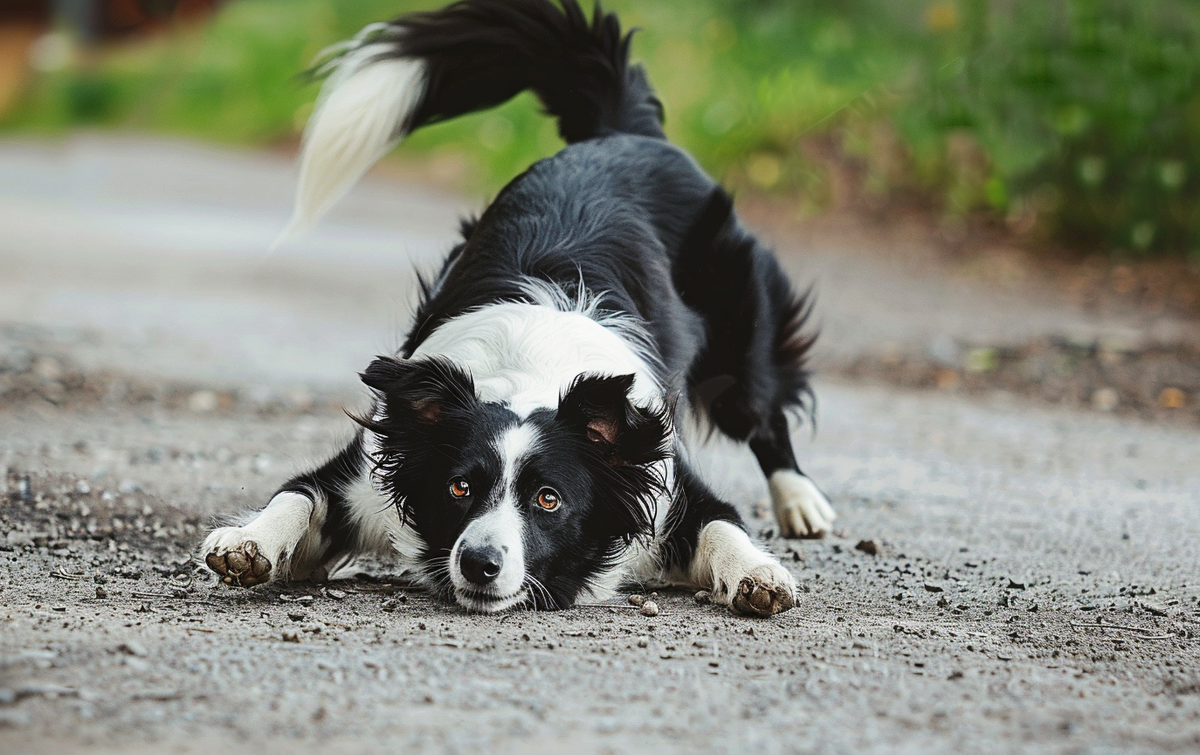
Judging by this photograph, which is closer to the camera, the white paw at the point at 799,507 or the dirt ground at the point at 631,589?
the dirt ground at the point at 631,589

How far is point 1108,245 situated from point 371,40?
6.96m

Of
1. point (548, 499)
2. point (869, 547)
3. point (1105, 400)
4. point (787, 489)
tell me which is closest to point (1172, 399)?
point (1105, 400)

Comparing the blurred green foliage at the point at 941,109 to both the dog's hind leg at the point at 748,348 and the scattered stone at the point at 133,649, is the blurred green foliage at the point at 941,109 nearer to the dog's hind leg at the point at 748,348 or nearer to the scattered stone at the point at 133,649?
the dog's hind leg at the point at 748,348

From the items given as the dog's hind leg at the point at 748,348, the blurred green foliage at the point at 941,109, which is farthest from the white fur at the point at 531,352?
the blurred green foliage at the point at 941,109

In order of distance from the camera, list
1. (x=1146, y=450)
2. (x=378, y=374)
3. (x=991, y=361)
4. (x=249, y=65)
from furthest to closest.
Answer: (x=249, y=65)
(x=991, y=361)
(x=1146, y=450)
(x=378, y=374)

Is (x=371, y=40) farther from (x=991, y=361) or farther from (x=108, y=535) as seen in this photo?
(x=991, y=361)

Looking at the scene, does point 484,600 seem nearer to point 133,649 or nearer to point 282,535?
point 282,535

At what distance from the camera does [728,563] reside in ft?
12.5

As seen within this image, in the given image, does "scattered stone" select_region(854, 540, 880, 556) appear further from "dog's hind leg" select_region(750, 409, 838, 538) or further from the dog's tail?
the dog's tail

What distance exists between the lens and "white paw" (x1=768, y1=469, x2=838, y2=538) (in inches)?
189

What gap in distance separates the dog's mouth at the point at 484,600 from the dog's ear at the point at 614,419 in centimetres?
46

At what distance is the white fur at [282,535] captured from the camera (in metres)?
3.74

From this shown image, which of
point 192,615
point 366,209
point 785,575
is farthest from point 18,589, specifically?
point 366,209

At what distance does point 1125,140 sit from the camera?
10.1 meters
